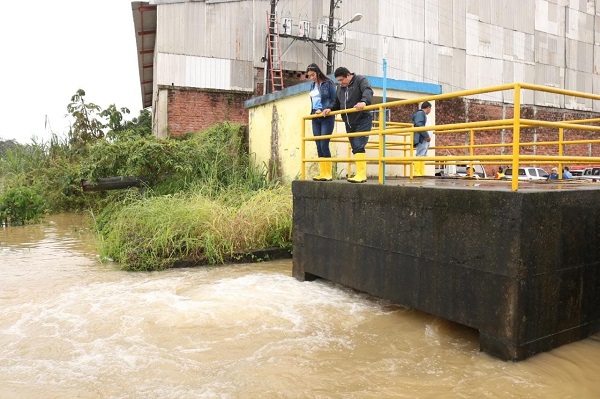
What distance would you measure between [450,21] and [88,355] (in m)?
23.8

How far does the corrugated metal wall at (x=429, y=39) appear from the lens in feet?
64.8

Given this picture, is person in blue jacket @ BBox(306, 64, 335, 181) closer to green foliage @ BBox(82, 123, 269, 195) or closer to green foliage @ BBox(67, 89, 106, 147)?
green foliage @ BBox(82, 123, 269, 195)

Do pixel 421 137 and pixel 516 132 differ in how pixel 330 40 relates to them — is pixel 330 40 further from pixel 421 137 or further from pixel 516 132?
pixel 516 132

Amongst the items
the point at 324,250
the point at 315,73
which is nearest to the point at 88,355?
the point at 324,250

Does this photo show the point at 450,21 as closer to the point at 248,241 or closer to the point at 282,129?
the point at 282,129

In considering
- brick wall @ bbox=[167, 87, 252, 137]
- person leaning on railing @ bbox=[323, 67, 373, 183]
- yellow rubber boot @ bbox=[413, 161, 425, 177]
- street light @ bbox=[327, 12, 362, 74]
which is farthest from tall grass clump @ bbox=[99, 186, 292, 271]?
street light @ bbox=[327, 12, 362, 74]

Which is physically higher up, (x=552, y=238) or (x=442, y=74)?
(x=442, y=74)

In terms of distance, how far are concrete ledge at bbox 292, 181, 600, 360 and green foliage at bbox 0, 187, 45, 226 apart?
457 inches

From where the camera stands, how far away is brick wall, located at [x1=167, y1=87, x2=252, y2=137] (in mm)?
19297

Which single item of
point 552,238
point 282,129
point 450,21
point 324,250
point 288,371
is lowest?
point 288,371

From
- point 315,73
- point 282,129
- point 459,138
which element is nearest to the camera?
point 315,73

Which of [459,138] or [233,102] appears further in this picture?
[459,138]

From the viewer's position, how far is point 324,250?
7383 millimetres

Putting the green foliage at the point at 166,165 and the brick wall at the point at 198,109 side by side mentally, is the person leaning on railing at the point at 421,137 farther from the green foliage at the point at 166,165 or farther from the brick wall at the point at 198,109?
the brick wall at the point at 198,109
